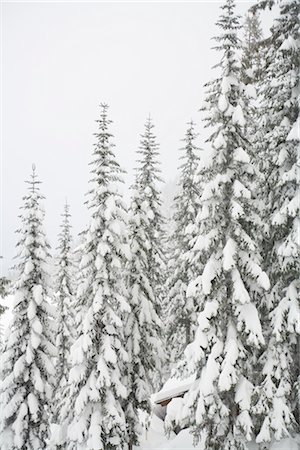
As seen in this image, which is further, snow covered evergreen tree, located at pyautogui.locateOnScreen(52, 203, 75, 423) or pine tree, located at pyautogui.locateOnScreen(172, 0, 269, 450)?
snow covered evergreen tree, located at pyautogui.locateOnScreen(52, 203, 75, 423)

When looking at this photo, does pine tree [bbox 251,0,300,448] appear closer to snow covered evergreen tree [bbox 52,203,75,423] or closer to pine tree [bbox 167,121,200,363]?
pine tree [bbox 167,121,200,363]

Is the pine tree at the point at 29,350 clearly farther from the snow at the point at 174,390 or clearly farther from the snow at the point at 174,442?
the snow at the point at 174,390

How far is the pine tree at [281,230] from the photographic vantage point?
1366cm

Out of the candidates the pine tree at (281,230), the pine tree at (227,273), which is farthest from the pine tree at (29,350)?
the pine tree at (281,230)

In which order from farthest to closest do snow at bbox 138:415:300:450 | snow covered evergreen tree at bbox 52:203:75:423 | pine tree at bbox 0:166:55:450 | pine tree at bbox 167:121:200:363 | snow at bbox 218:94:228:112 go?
snow covered evergreen tree at bbox 52:203:75:423, pine tree at bbox 167:121:200:363, pine tree at bbox 0:166:55:450, snow at bbox 138:415:300:450, snow at bbox 218:94:228:112

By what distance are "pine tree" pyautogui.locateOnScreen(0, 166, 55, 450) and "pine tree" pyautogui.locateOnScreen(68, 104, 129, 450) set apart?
117 inches

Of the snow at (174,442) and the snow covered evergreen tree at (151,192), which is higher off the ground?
the snow covered evergreen tree at (151,192)

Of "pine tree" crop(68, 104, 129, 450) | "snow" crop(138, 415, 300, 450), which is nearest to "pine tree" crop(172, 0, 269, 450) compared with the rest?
"snow" crop(138, 415, 300, 450)

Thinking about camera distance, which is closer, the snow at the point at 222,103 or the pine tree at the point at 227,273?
the pine tree at the point at 227,273

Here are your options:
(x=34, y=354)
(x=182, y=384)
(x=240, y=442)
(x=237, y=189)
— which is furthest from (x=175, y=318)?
(x=237, y=189)

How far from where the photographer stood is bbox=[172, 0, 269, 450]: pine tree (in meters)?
13.5

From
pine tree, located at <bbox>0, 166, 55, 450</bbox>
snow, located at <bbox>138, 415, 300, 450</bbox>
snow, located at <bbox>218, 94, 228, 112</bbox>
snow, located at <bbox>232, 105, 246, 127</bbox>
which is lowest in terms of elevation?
snow, located at <bbox>138, 415, 300, 450</bbox>

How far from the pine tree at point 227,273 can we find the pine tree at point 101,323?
5.14 m

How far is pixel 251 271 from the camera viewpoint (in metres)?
13.6
